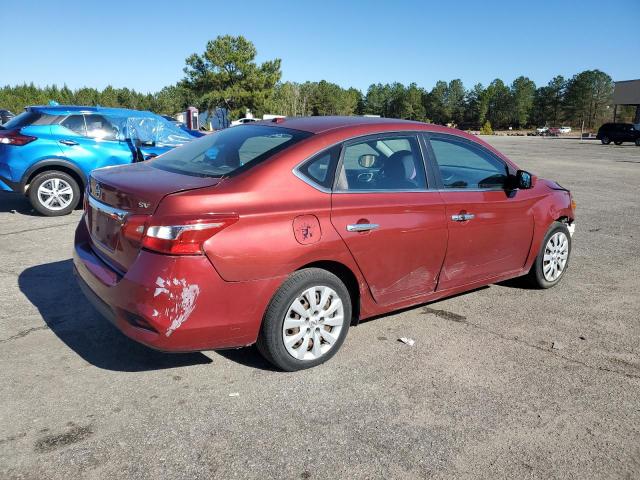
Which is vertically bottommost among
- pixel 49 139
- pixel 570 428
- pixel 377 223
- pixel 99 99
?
pixel 570 428

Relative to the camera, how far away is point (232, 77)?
60.0m

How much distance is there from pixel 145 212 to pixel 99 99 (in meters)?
96.2

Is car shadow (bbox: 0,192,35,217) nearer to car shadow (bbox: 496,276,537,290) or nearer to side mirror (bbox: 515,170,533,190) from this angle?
car shadow (bbox: 496,276,537,290)

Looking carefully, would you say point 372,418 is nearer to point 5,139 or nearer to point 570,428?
point 570,428

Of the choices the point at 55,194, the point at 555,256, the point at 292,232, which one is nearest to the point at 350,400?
Answer: the point at 292,232

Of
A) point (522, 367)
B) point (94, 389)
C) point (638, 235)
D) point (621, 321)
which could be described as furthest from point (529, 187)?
point (638, 235)

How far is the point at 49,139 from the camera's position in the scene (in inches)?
317

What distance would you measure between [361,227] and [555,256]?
273 cm

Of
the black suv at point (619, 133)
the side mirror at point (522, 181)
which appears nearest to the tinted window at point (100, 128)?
the side mirror at point (522, 181)

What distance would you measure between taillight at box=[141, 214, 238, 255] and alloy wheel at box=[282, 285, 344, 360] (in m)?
0.73

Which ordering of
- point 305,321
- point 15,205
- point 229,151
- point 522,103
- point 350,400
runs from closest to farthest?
1. point 350,400
2. point 305,321
3. point 229,151
4. point 15,205
5. point 522,103

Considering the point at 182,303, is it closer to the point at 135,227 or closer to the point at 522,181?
the point at 135,227

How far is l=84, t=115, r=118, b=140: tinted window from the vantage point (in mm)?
8461

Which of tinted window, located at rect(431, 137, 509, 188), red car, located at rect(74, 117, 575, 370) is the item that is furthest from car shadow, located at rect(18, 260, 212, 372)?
tinted window, located at rect(431, 137, 509, 188)
